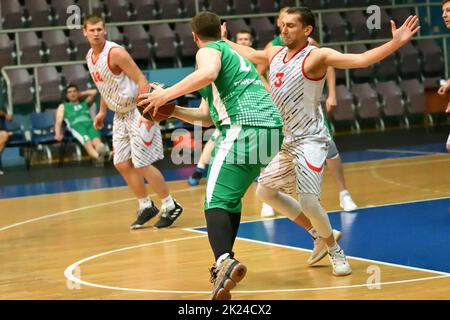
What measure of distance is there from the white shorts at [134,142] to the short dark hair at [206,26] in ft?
10.7

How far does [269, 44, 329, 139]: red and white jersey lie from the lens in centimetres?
700

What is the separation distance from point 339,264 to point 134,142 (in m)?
3.27

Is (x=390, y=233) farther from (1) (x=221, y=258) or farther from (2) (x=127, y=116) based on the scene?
(1) (x=221, y=258)

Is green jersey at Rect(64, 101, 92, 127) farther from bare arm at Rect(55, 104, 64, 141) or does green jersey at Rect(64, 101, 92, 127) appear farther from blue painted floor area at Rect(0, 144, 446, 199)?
blue painted floor area at Rect(0, 144, 446, 199)

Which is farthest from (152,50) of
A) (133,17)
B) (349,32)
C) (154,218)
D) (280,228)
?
(280,228)

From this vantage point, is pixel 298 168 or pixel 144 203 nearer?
pixel 298 168

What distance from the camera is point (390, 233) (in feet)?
28.3

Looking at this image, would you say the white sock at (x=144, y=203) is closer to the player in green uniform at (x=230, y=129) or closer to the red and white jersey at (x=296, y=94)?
the red and white jersey at (x=296, y=94)

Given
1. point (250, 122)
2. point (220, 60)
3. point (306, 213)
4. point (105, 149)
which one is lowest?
point (105, 149)

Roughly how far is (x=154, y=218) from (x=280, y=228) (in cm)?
172

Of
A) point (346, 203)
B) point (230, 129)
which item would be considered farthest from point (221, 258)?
point (346, 203)

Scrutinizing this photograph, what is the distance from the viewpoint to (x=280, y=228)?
9250 mm

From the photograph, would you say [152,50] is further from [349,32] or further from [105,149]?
[349,32]

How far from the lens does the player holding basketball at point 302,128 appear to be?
6902 mm
